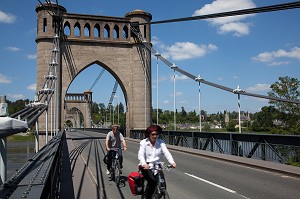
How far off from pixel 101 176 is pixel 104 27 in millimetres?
27645

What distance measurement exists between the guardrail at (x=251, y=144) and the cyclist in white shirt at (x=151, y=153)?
7.20 meters

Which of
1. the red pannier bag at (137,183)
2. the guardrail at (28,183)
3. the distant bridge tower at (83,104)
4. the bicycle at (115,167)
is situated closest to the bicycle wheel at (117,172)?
the bicycle at (115,167)

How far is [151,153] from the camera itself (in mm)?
5602

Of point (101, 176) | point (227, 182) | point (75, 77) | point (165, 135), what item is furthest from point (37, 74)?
point (227, 182)

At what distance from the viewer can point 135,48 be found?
35.6 meters

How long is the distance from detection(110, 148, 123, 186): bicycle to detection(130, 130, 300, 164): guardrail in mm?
5869

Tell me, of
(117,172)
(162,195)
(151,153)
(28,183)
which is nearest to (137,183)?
(151,153)

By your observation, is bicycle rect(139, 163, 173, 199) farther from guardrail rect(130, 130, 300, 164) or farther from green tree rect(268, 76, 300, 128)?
green tree rect(268, 76, 300, 128)

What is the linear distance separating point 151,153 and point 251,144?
9.17 meters

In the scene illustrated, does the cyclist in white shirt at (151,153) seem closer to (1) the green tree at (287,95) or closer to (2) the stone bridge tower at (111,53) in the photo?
(2) the stone bridge tower at (111,53)

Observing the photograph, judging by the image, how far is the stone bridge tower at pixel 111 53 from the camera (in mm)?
33719

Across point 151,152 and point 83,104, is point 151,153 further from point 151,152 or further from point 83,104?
point 83,104

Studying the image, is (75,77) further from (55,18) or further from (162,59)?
(162,59)

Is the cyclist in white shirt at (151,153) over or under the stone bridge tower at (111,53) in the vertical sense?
under
